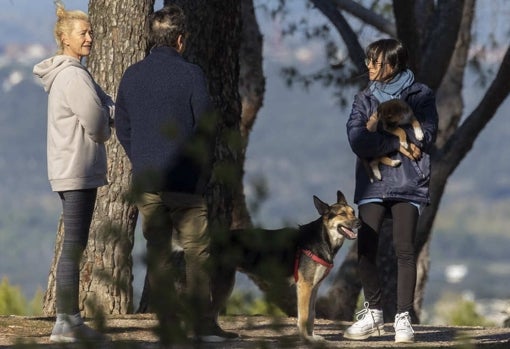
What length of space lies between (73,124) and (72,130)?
0.11 ft

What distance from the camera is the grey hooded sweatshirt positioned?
8117 mm

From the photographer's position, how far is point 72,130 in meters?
8.19

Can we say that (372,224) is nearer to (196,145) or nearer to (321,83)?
(196,145)

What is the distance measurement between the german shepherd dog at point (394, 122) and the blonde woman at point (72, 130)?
161 cm

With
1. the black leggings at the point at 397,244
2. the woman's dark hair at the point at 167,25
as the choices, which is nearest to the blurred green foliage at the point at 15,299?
the black leggings at the point at 397,244

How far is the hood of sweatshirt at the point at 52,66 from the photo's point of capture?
26.9 ft

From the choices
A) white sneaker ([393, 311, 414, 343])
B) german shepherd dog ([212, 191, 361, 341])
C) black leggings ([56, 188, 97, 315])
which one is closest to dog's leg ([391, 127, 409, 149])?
german shepherd dog ([212, 191, 361, 341])

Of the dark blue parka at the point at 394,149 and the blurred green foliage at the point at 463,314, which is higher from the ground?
the dark blue parka at the point at 394,149

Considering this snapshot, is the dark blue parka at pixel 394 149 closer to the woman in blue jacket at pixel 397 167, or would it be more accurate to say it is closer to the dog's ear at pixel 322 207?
the woman in blue jacket at pixel 397 167

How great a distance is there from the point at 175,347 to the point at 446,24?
12458mm

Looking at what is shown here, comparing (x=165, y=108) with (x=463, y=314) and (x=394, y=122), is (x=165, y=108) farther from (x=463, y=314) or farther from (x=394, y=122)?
(x=463, y=314)

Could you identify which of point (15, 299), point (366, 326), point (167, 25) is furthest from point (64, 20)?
point (15, 299)

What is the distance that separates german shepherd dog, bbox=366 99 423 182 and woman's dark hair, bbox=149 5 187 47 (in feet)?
4.60

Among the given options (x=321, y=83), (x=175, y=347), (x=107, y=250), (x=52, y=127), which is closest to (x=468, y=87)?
(x=321, y=83)
